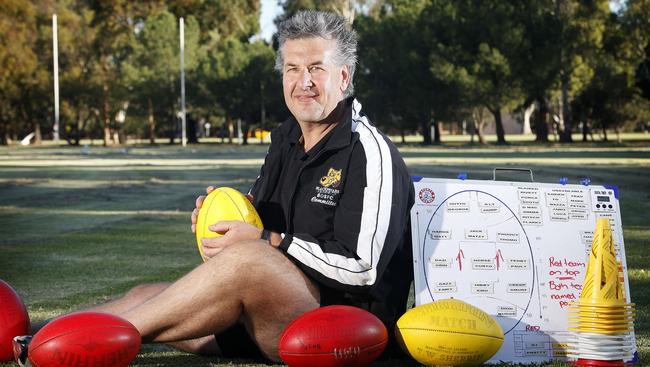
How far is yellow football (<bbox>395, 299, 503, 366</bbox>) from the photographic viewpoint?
17.2ft

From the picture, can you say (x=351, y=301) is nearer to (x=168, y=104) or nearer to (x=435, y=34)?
(x=435, y=34)

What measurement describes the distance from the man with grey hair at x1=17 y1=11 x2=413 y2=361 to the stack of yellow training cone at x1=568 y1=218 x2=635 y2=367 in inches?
36.2

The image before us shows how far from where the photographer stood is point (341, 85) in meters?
5.72

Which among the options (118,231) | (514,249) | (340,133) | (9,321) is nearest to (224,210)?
(340,133)

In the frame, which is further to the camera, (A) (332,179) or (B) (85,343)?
(A) (332,179)

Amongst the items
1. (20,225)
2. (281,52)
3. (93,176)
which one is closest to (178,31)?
(93,176)

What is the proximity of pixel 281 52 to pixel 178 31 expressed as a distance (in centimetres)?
7941

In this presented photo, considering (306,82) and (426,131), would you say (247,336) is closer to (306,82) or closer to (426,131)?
(306,82)

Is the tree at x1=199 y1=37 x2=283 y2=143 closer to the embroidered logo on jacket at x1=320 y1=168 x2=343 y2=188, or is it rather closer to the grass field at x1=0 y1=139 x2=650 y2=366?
the grass field at x1=0 y1=139 x2=650 y2=366

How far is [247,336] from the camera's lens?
5.60 meters

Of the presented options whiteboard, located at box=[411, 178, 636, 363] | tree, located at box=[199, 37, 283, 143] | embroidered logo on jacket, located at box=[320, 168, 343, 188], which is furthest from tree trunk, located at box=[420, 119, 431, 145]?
embroidered logo on jacket, located at box=[320, 168, 343, 188]

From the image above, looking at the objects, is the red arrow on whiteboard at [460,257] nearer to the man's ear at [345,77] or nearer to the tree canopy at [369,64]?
the man's ear at [345,77]

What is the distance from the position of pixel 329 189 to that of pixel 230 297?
0.72 metres

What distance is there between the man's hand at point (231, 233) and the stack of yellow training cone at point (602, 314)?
168 cm
